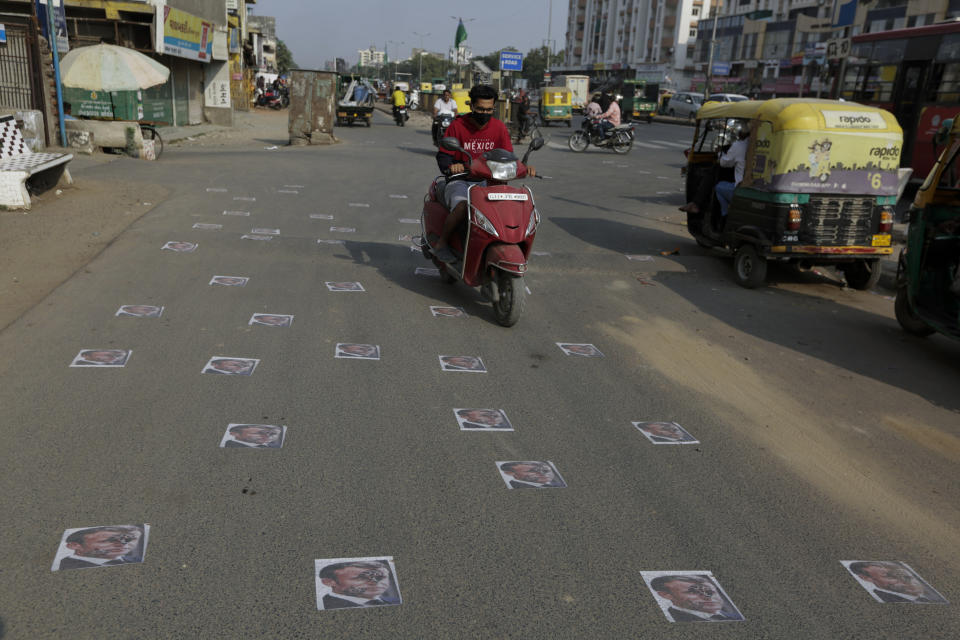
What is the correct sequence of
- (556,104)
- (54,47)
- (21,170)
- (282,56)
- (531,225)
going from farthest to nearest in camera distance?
(282,56) → (556,104) → (54,47) → (21,170) → (531,225)

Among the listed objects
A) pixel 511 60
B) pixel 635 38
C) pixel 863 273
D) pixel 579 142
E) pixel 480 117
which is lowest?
pixel 863 273

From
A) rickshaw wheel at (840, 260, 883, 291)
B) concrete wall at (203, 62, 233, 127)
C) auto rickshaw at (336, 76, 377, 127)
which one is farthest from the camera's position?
auto rickshaw at (336, 76, 377, 127)

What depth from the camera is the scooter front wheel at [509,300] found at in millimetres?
6285

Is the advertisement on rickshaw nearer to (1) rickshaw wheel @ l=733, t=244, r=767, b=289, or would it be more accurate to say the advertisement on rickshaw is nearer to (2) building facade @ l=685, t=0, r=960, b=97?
(1) rickshaw wheel @ l=733, t=244, r=767, b=289

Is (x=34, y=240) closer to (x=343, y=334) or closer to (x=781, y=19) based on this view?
(x=343, y=334)

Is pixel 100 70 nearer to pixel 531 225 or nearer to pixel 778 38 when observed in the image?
pixel 531 225

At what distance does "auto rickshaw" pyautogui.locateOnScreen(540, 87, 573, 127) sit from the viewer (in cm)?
3716

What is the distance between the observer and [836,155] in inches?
308

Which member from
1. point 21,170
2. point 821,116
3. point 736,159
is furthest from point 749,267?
point 21,170

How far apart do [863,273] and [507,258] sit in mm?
4648

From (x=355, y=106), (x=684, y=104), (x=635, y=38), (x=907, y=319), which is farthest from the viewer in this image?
(x=635, y=38)

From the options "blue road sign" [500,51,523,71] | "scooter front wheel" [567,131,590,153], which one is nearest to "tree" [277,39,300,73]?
"blue road sign" [500,51,523,71]

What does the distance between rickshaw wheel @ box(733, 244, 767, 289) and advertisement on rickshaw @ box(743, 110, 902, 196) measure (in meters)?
0.76

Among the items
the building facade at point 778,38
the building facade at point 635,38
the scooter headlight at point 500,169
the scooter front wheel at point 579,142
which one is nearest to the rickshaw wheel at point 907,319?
the scooter headlight at point 500,169
